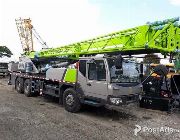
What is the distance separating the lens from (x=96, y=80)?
9930 mm

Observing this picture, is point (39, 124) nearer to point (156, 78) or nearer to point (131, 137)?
point (131, 137)

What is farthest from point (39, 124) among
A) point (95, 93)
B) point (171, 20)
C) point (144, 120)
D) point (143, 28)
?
point (171, 20)

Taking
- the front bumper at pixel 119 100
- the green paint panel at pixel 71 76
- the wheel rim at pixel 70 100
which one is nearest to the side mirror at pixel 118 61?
the front bumper at pixel 119 100

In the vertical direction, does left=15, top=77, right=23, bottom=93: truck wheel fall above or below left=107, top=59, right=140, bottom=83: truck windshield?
below

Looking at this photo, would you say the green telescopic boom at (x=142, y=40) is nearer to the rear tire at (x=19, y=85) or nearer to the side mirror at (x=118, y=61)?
the side mirror at (x=118, y=61)

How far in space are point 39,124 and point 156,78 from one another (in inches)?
211

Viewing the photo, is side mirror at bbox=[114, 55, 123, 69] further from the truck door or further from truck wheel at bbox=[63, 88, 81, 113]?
truck wheel at bbox=[63, 88, 81, 113]

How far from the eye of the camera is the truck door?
9.64 meters

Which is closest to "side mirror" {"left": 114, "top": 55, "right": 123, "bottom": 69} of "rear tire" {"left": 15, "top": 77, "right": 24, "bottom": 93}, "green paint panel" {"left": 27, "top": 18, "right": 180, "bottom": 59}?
"green paint panel" {"left": 27, "top": 18, "right": 180, "bottom": 59}

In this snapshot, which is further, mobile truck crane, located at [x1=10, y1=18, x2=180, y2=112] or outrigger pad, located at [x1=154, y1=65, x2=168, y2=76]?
outrigger pad, located at [x1=154, y1=65, x2=168, y2=76]

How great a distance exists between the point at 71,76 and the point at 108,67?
198cm

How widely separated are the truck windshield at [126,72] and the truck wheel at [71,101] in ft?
6.07

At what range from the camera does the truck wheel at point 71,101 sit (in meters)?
10.6

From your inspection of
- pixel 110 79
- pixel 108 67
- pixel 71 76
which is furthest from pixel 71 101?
pixel 108 67
